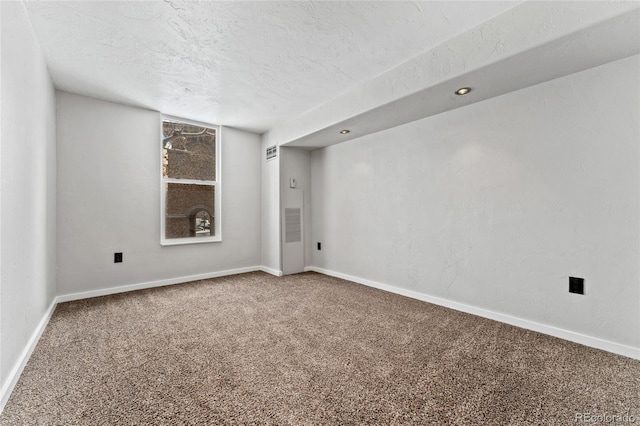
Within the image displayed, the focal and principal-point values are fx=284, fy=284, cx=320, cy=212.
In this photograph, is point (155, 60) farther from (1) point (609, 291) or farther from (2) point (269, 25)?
(1) point (609, 291)

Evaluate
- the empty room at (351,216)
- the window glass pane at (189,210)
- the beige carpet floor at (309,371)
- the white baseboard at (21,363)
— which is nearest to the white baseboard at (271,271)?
the empty room at (351,216)

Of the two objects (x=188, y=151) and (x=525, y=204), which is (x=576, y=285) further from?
(x=188, y=151)

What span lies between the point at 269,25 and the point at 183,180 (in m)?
2.82

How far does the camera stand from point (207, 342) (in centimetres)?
223

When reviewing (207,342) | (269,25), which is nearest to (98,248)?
(207,342)

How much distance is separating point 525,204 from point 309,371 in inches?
91.1

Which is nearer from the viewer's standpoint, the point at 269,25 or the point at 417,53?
the point at 269,25

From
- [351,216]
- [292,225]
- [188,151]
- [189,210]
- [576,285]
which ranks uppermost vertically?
[188,151]

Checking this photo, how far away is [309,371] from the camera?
1.81 m

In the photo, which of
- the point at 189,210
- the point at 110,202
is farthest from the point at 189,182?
the point at 110,202

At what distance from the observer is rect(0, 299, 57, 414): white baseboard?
4.98ft

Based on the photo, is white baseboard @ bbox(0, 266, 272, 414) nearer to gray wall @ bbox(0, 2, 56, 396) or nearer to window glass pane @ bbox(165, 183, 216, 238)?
gray wall @ bbox(0, 2, 56, 396)

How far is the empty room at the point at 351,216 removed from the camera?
163cm

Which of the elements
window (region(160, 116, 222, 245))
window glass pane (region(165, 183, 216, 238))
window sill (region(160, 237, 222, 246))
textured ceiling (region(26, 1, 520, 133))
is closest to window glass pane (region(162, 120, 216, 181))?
window (region(160, 116, 222, 245))
